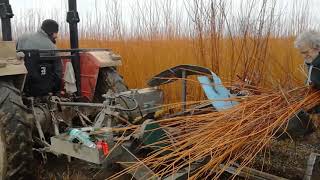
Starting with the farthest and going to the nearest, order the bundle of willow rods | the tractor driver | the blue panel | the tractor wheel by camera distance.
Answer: the tractor wheel
the tractor driver
the blue panel
the bundle of willow rods

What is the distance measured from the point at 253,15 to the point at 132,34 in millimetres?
2287

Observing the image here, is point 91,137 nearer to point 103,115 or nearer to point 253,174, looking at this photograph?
point 103,115

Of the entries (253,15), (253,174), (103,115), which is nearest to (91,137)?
(103,115)

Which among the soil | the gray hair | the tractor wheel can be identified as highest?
the gray hair

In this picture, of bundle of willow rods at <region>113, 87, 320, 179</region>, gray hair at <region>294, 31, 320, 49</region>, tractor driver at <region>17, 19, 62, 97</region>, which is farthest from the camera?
tractor driver at <region>17, 19, 62, 97</region>

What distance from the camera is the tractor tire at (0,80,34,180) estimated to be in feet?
8.91

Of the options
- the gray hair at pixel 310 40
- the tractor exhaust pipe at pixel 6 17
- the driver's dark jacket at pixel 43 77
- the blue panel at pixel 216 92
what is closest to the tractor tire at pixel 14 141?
the driver's dark jacket at pixel 43 77

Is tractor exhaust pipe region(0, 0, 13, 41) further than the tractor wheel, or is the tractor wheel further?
the tractor wheel

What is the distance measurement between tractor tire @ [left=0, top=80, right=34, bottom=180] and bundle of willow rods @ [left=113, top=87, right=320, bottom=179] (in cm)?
88

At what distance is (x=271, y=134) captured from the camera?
2201 mm

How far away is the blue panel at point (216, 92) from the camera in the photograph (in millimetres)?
2508

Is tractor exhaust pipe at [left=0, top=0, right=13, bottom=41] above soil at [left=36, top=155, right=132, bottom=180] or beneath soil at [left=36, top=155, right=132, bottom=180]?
above

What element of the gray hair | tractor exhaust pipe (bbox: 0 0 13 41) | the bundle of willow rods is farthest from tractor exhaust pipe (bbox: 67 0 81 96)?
the gray hair

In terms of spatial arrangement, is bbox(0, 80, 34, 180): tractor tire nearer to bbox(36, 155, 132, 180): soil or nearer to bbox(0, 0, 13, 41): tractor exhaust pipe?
bbox(36, 155, 132, 180): soil
